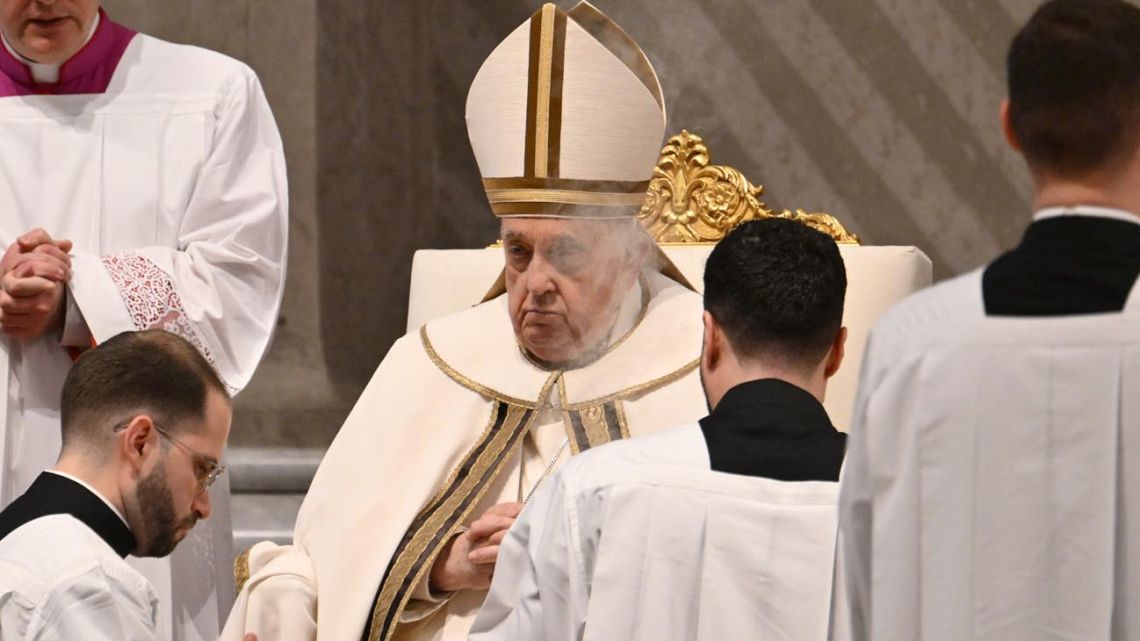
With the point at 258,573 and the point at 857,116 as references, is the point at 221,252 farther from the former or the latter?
the point at 857,116

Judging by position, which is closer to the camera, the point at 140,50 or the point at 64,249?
the point at 64,249

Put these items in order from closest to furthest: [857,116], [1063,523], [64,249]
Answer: [1063,523] < [64,249] < [857,116]

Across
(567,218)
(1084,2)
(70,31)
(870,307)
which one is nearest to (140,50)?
(70,31)

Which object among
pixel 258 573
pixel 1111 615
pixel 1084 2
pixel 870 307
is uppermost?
pixel 1084 2

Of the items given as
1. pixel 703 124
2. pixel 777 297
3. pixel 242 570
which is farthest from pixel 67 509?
pixel 703 124

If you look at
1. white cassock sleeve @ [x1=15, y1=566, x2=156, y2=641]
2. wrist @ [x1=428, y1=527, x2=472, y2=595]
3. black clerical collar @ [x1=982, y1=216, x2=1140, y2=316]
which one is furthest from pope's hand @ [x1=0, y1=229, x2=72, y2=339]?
black clerical collar @ [x1=982, y1=216, x2=1140, y2=316]

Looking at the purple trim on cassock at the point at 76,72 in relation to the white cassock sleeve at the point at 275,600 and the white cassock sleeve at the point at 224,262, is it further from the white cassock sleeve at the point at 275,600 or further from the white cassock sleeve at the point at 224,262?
the white cassock sleeve at the point at 275,600

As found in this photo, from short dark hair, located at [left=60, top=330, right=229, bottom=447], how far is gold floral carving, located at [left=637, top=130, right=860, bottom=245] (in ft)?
6.29

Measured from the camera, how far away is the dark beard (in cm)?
303

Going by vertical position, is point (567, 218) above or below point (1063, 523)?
above

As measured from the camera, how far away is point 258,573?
3.82 metres

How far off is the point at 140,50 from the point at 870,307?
2.07 meters

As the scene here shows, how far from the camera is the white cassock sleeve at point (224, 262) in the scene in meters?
4.22

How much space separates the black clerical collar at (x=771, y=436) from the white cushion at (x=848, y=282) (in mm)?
1306
